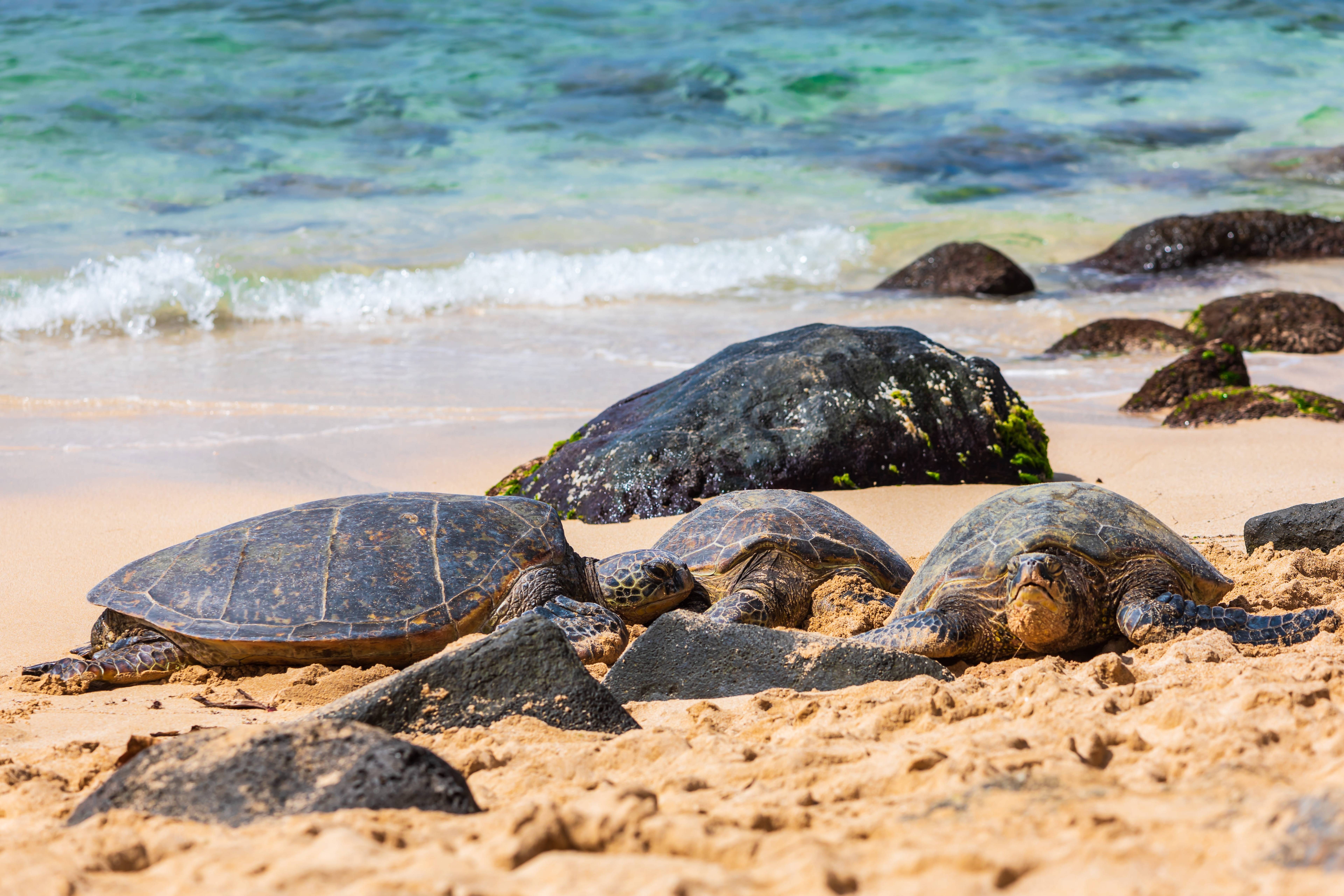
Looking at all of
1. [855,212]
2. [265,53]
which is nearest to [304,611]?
[855,212]

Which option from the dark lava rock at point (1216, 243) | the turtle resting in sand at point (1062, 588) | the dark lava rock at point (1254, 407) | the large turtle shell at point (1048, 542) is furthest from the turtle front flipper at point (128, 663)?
the dark lava rock at point (1216, 243)

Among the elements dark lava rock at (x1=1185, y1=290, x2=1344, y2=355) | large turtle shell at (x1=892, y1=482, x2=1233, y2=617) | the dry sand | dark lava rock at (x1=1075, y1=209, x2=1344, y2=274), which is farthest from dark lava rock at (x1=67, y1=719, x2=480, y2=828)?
dark lava rock at (x1=1075, y1=209, x2=1344, y2=274)

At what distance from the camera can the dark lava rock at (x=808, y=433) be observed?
17.6ft

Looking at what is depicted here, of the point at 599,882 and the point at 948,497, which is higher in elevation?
the point at 599,882

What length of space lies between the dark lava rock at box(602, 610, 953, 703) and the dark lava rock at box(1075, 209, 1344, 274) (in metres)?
11.3

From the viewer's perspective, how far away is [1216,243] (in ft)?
43.3

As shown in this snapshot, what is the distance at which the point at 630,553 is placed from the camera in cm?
410

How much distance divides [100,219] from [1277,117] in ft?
63.8

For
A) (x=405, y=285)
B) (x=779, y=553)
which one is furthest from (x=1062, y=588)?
(x=405, y=285)

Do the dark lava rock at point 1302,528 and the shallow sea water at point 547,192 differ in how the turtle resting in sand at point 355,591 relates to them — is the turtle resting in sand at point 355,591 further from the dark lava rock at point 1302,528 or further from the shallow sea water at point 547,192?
the dark lava rock at point 1302,528

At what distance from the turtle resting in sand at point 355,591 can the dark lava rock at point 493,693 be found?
85cm

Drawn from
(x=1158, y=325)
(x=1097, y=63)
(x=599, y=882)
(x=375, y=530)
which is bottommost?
(x=1158, y=325)

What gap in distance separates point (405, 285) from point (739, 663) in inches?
355

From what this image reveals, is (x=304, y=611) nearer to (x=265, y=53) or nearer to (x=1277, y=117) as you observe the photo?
(x=265, y=53)
